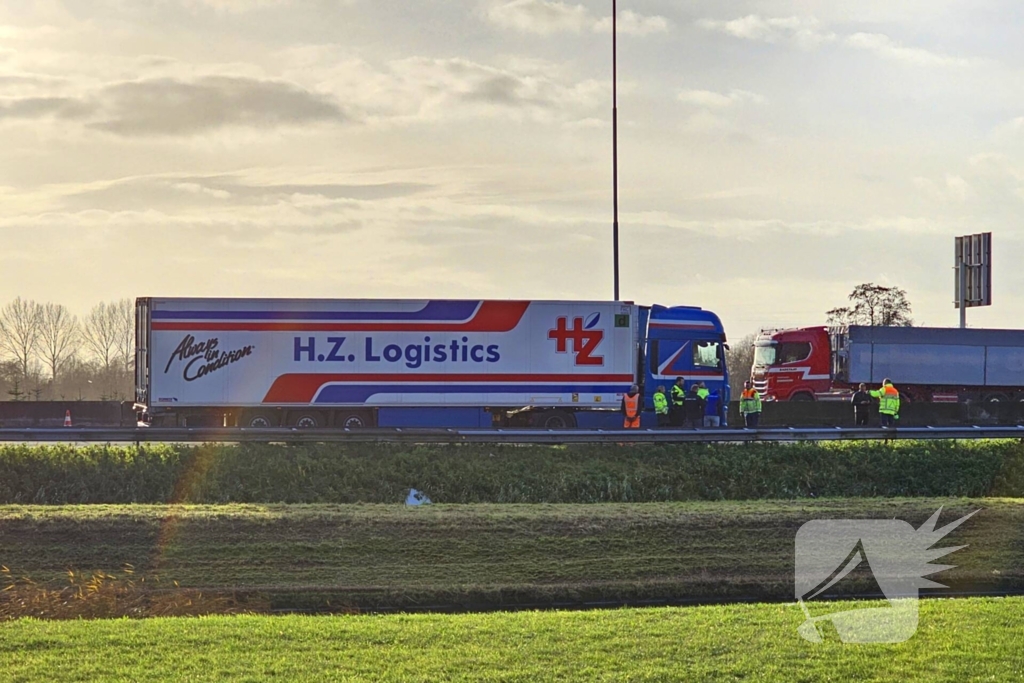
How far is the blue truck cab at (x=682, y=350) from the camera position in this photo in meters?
30.2

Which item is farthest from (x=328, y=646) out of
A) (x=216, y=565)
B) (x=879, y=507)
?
(x=879, y=507)

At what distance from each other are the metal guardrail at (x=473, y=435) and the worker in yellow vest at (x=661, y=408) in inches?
124

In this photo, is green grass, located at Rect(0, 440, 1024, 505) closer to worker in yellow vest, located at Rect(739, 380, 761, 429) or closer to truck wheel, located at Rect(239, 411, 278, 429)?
truck wheel, located at Rect(239, 411, 278, 429)

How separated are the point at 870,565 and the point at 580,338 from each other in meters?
14.4

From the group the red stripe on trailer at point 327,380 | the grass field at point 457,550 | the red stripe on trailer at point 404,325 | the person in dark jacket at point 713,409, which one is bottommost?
the grass field at point 457,550

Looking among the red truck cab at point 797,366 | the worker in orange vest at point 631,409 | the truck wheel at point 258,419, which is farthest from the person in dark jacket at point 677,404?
the red truck cab at point 797,366

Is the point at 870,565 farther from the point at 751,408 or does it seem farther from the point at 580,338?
the point at 751,408

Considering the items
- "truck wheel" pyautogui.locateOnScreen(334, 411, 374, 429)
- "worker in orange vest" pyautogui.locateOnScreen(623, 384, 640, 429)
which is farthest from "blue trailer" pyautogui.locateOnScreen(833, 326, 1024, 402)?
"truck wheel" pyautogui.locateOnScreen(334, 411, 374, 429)

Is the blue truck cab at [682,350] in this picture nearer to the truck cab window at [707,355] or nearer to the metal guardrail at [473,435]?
the truck cab window at [707,355]

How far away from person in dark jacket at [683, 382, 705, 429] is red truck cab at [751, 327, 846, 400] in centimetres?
1374

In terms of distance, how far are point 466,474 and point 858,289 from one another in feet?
208

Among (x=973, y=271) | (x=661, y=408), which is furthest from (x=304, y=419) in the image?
(x=973, y=271)

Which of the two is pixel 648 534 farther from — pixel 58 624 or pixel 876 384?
pixel 876 384

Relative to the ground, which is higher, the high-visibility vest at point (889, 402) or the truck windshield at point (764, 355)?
the truck windshield at point (764, 355)
